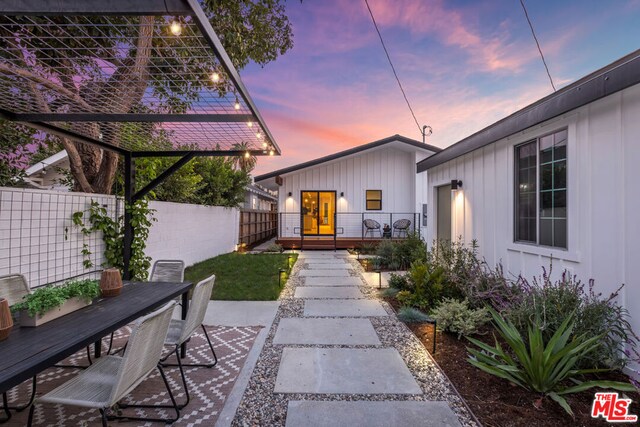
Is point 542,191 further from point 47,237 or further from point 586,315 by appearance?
point 47,237

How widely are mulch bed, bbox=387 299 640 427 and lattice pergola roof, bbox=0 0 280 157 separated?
10.2 feet

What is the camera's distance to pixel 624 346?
2768 mm

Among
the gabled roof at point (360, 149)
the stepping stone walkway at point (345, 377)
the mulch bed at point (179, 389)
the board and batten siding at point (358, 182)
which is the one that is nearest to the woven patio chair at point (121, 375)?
the mulch bed at point (179, 389)

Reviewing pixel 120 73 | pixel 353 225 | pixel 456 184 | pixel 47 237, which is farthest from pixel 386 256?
pixel 120 73

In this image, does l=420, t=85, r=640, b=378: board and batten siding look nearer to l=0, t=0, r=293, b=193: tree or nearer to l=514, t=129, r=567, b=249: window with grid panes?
l=514, t=129, r=567, b=249: window with grid panes

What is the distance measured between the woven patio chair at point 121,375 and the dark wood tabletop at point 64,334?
275 mm

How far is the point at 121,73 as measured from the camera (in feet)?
8.36

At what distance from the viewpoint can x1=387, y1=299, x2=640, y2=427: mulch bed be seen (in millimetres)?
2121

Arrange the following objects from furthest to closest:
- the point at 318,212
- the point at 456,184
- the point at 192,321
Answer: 1. the point at 318,212
2. the point at 456,184
3. the point at 192,321

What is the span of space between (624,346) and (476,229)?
2.88 meters

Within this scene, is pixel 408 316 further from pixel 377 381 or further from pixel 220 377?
pixel 220 377

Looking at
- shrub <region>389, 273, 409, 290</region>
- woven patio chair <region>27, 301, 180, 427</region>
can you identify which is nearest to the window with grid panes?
shrub <region>389, 273, 409, 290</region>

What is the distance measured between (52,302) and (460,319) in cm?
389

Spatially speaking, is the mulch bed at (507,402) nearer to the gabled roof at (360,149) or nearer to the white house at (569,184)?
the white house at (569,184)
